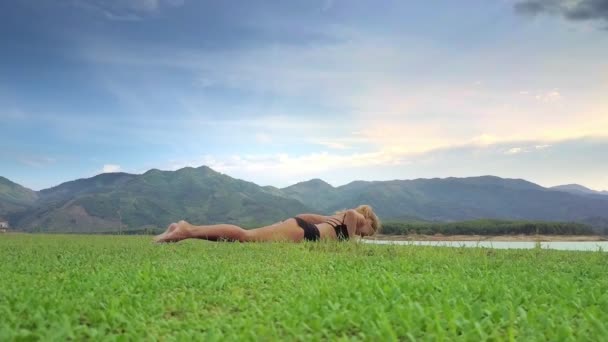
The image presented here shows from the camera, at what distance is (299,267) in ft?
22.7

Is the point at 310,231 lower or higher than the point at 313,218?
lower

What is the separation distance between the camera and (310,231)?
12750 millimetres

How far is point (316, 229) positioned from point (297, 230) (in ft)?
Answer: 1.78

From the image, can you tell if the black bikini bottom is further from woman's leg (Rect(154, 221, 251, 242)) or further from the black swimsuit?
woman's leg (Rect(154, 221, 251, 242))

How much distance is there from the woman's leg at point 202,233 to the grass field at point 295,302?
4.24m

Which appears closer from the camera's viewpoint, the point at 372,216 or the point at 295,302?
the point at 295,302

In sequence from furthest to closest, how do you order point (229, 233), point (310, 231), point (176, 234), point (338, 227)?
point (338, 227) → point (310, 231) → point (229, 233) → point (176, 234)

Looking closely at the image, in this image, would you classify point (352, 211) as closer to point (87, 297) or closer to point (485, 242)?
point (485, 242)

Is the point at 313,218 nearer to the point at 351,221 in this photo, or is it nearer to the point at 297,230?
the point at 297,230

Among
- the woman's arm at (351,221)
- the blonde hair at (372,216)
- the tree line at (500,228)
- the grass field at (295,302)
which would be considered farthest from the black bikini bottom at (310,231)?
the tree line at (500,228)

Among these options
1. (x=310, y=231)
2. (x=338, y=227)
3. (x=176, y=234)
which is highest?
(x=338, y=227)

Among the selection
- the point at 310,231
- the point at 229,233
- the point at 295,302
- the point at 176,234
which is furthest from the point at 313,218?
the point at 295,302

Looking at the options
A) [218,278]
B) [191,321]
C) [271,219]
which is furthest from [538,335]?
[271,219]

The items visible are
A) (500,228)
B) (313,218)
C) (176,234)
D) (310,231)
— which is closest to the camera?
(176,234)
